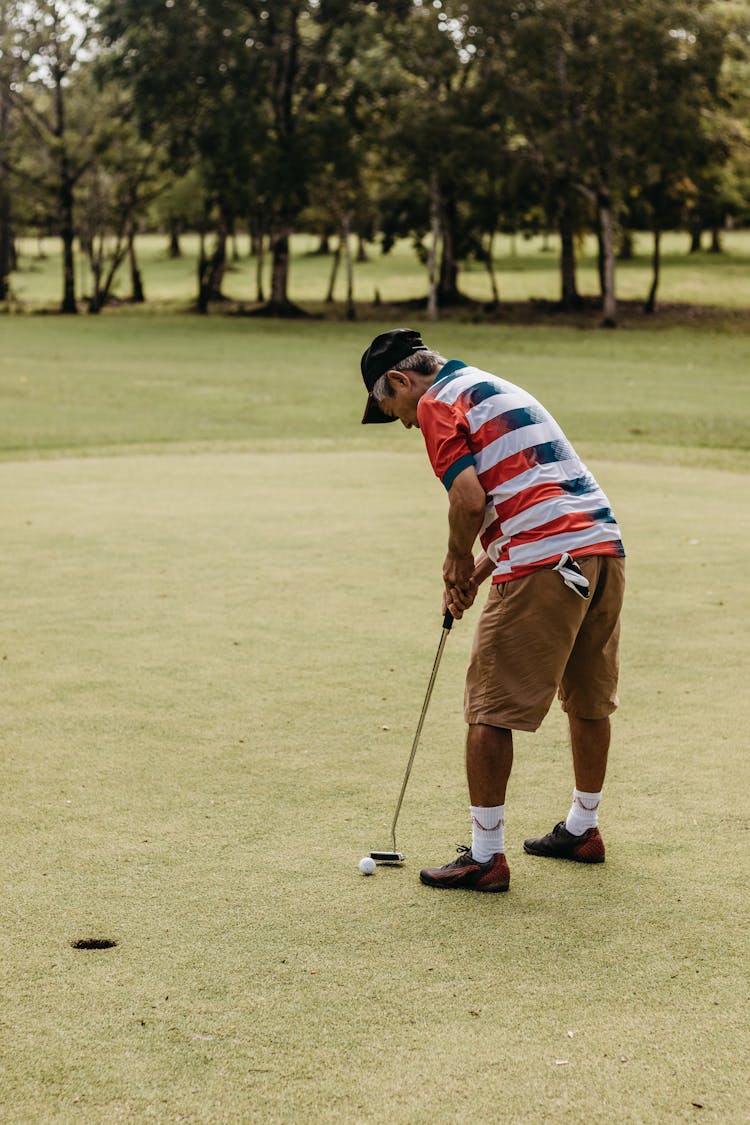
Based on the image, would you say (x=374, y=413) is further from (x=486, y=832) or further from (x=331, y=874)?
(x=331, y=874)

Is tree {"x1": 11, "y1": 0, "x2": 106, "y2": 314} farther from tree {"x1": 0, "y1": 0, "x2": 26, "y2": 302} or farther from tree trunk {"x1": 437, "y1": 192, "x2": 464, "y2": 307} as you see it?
tree trunk {"x1": 437, "y1": 192, "x2": 464, "y2": 307}

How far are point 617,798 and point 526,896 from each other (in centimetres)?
109

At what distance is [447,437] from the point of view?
4648 millimetres

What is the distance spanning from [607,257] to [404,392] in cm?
4231

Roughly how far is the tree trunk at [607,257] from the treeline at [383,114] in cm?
8

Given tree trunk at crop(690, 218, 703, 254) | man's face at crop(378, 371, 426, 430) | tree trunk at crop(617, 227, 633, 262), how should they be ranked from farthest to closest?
tree trunk at crop(690, 218, 703, 254)
tree trunk at crop(617, 227, 633, 262)
man's face at crop(378, 371, 426, 430)

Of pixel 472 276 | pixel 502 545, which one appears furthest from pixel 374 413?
pixel 472 276

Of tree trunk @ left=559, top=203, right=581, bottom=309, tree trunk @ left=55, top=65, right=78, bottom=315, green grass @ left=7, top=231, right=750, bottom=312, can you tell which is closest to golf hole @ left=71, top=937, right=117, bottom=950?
tree trunk @ left=559, top=203, right=581, bottom=309

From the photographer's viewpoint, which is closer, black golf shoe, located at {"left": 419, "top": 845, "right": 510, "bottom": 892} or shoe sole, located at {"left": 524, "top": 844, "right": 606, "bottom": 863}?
black golf shoe, located at {"left": 419, "top": 845, "right": 510, "bottom": 892}

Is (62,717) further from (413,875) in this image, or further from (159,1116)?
(159,1116)

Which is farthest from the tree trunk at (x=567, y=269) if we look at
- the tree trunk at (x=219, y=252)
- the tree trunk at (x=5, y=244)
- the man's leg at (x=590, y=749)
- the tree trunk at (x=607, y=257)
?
the man's leg at (x=590, y=749)

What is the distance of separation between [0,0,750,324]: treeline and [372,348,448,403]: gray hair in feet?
128

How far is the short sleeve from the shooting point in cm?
464

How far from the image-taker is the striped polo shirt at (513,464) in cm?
468
